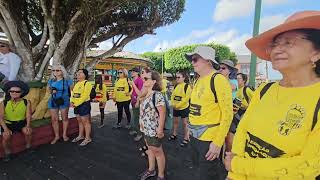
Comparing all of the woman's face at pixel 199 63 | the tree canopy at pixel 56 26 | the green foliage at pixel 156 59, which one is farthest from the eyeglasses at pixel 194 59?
the green foliage at pixel 156 59

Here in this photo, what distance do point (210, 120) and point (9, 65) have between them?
15.8ft

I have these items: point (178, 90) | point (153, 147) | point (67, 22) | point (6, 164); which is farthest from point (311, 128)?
point (67, 22)

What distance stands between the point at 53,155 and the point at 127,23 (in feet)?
17.8

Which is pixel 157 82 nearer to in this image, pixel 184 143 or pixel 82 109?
pixel 184 143

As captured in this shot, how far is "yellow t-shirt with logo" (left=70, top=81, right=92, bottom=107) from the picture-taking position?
22.7 feet

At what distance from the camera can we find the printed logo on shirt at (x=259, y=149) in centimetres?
159

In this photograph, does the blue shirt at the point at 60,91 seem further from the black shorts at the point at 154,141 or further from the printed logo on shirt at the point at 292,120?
the printed logo on shirt at the point at 292,120

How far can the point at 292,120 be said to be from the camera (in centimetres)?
154

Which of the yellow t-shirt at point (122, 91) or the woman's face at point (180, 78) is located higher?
the woman's face at point (180, 78)

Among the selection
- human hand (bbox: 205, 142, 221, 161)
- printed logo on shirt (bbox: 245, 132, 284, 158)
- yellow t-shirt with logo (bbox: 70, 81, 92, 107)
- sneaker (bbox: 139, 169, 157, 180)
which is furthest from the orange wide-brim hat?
yellow t-shirt with logo (bbox: 70, 81, 92, 107)

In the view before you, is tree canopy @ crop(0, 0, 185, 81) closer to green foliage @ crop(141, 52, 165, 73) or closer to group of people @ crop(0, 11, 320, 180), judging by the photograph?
group of people @ crop(0, 11, 320, 180)

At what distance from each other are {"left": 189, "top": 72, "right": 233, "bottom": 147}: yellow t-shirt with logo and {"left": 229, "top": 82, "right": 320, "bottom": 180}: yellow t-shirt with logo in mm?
1304

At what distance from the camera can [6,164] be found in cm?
552

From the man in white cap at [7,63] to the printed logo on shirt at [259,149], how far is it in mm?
5596
